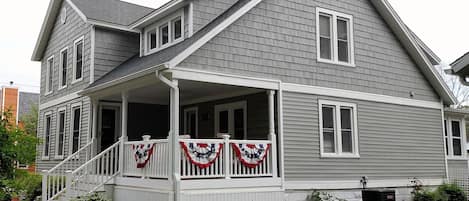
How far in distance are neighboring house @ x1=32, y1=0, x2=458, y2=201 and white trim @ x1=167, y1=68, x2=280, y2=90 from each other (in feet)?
0.09

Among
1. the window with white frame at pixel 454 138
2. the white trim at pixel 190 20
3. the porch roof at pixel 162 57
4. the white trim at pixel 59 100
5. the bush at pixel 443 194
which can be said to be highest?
the white trim at pixel 190 20

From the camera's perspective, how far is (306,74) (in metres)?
13.8

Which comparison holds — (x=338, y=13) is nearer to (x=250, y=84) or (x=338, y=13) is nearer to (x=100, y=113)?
(x=250, y=84)

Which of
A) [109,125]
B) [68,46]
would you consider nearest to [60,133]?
[109,125]

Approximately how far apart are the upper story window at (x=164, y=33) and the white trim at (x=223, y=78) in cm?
268

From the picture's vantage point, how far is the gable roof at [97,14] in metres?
16.8

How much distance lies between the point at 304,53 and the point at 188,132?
5195 millimetres

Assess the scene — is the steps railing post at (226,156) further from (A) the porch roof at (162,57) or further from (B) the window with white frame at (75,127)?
(B) the window with white frame at (75,127)

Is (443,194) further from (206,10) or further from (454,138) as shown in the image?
(206,10)

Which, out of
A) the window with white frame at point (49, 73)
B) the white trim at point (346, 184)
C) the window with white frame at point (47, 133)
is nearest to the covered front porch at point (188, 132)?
the white trim at point (346, 184)

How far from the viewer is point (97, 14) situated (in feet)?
56.8

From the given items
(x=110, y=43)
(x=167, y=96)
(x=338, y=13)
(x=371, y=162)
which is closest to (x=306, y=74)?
(x=338, y=13)

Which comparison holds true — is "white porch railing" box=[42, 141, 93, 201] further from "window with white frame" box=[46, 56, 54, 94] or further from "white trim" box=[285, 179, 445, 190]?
"white trim" box=[285, 179, 445, 190]

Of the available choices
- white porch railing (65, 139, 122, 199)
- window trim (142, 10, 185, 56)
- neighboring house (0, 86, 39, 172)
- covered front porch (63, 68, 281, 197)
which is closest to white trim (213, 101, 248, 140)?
covered front porch (63, 68, 281, 197)
